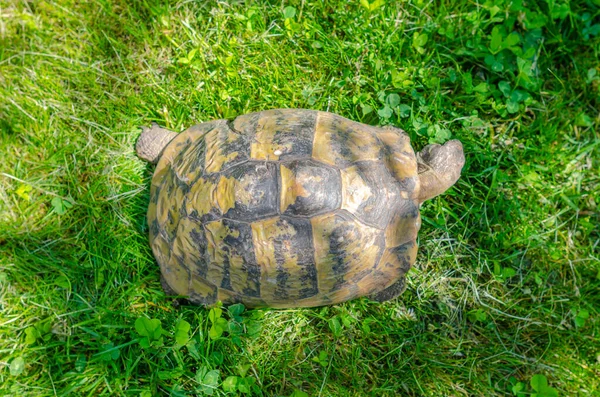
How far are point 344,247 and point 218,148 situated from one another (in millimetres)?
920

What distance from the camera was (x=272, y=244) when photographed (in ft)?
7.61

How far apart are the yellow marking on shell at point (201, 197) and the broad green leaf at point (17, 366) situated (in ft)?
5.74

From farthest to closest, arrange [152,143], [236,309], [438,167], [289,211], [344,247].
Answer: [152,143], [438,167], [236,309], [344,247], [289,211]

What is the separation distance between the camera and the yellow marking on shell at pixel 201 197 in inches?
93.7

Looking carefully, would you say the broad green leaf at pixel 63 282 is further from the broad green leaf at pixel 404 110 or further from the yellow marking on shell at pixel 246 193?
the broad green leaf at pixel 404 110

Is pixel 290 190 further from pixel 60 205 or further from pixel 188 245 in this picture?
pixel 60 205

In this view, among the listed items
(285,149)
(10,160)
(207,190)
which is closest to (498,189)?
(285,149)

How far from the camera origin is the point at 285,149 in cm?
239

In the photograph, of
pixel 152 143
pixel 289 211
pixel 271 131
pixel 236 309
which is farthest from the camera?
pixel 152 143

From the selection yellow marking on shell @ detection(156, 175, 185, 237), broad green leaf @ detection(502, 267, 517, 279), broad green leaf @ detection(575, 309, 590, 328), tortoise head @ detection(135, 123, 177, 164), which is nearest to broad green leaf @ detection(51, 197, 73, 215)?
tortoise head @ detection(135, 123, 177, 164)

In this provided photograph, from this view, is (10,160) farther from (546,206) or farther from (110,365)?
(546,206)

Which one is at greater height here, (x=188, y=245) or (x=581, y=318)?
(x=188, y=245)

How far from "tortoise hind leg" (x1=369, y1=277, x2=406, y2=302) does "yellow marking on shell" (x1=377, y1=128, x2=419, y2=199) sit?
2.29 feet

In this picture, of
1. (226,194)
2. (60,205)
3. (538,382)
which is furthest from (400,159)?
(60,205)
